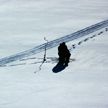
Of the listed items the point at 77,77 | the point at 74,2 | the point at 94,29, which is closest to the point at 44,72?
the point at 77,77

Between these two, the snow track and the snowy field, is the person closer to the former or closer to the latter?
the snowy field

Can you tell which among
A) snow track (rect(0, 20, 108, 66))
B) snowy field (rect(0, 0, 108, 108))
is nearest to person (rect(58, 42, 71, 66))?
snowy field (rect(0, 0, 108, 108))

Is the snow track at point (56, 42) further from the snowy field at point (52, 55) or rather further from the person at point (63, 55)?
the person at point (63, 55)

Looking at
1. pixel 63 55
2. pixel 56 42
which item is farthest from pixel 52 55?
pixel 56 42

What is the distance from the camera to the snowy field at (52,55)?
21.1 feet

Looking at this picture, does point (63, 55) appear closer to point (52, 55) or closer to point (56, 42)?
point (52, 55)

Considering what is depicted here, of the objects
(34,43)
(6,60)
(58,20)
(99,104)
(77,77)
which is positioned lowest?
(99,104)

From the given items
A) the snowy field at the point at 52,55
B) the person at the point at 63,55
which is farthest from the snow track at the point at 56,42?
the person at the point at 63,55

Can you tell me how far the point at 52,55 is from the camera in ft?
26.8

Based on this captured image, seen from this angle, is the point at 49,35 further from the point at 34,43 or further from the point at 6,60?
the point at 6,60

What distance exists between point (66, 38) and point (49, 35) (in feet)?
1.67

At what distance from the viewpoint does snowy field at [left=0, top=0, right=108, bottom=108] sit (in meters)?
6.43

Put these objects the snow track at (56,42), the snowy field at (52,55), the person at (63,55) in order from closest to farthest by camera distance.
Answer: the snowy field at (52,55), the person at (63,55), the snow track at (56,42)

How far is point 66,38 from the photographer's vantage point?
8961 millimetres
